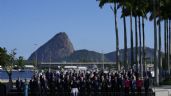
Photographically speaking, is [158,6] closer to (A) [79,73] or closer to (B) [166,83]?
(B) [166,83]

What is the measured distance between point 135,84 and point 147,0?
28631mm

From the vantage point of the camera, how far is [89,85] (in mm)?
33750

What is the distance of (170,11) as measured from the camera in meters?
61.2

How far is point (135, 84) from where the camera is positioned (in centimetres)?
3341

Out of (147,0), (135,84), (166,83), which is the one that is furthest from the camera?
(147,0)

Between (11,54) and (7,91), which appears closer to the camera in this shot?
(7,91)

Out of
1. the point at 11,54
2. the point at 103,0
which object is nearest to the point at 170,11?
the point at 103,0

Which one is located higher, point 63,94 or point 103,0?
point 103,0

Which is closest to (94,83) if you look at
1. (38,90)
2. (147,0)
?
(38,90)

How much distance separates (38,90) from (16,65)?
127 feet

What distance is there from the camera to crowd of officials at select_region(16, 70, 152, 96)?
109ft

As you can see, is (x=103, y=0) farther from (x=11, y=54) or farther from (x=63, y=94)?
(x=63, y=94)

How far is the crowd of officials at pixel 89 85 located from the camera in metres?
33.2

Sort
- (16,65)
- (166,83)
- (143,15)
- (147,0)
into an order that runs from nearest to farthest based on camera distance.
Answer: (166,83) → (147,0) → (143,15) → (16,65)
